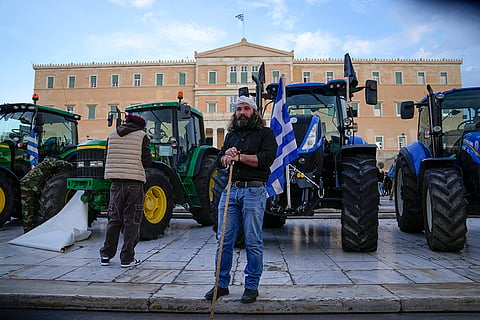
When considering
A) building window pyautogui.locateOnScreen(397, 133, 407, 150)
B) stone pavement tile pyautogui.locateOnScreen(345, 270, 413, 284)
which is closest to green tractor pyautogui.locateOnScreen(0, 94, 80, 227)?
stone pavement tile pyautogui.locateOnScreen(345, 270, 413, 284)

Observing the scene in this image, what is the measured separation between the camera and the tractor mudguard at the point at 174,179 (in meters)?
7.77

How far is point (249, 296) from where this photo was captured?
3.49 metres

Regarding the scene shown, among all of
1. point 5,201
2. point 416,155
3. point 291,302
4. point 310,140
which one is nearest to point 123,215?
point 291,302

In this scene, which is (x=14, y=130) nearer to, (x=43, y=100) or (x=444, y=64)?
(x=43, y=100)

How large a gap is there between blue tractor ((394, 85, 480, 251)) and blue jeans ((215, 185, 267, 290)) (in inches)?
125

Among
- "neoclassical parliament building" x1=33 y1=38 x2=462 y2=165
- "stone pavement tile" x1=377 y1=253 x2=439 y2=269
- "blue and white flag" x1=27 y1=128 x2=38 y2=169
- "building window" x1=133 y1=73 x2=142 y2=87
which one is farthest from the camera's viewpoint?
"building window" x1=133 y1=73 x2=142 y2=87

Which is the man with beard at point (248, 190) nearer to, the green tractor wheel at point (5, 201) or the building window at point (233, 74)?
the green tractor wheel at point (5, 201)

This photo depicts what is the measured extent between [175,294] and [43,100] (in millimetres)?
54859

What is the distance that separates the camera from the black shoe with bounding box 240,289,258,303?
346 centimetres

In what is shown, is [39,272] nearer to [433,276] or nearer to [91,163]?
[91,163]

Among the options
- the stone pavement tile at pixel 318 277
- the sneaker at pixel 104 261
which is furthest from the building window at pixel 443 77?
the sneaker at pixel 104 261

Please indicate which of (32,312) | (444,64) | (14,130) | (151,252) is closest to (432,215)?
(151,252)

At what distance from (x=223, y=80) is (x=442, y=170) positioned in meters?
45.1

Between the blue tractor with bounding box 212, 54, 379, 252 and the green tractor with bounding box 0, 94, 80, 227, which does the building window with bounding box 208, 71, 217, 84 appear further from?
the blue tractor with bounding box 212, 54, 379, 252
